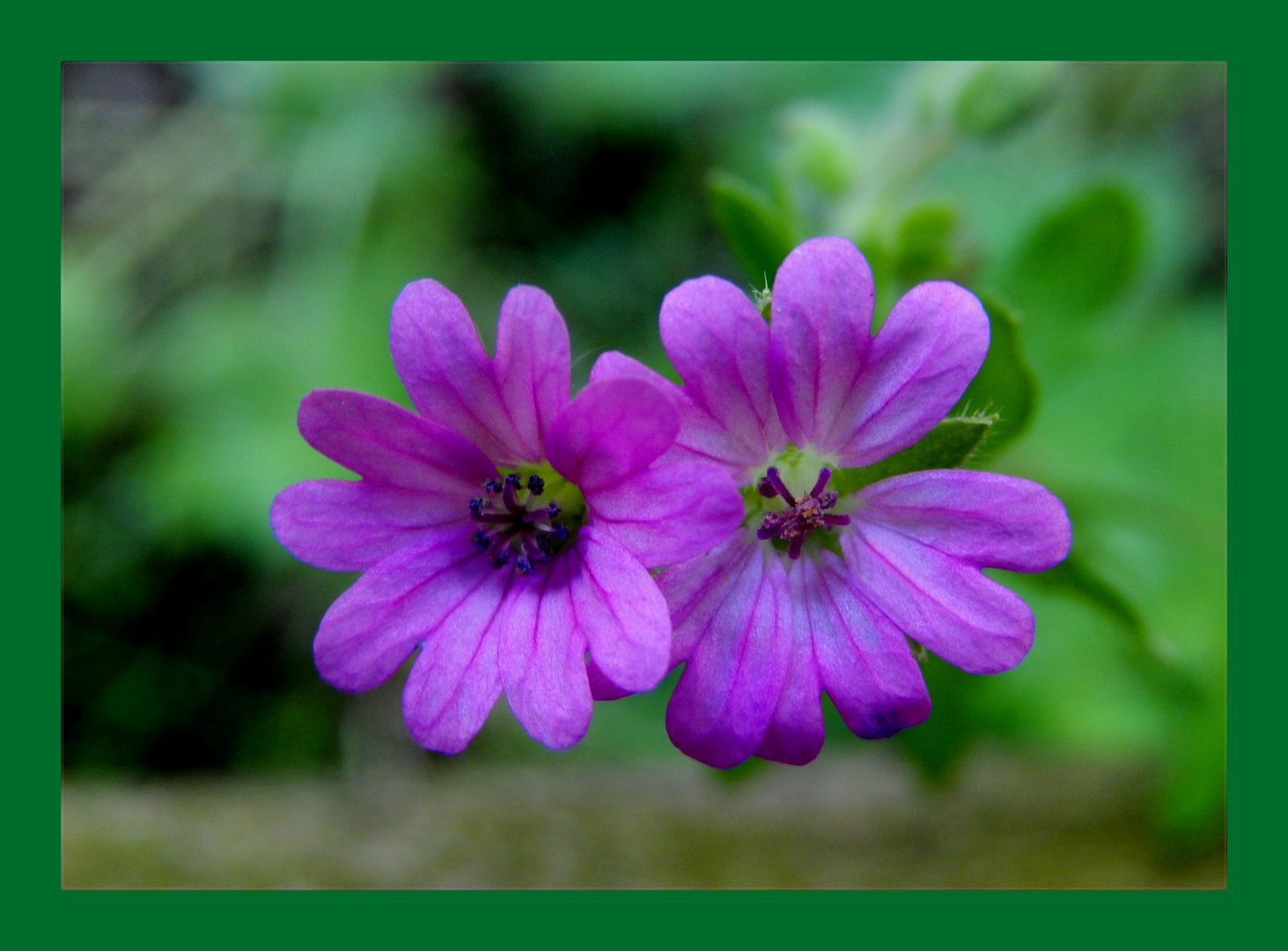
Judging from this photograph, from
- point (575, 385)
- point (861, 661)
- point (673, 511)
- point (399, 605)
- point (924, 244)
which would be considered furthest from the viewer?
point (575, 385)

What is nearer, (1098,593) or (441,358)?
(441,358)

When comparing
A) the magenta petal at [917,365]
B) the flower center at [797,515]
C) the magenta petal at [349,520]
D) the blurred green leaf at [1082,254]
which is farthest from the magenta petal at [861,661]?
the blurred green leaf at [1082,254]

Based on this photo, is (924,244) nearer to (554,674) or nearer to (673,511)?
(673,511)

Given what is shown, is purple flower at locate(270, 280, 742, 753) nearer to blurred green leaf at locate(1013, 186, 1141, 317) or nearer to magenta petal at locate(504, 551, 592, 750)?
magenta petal at locate(504, 551, 592, 750)

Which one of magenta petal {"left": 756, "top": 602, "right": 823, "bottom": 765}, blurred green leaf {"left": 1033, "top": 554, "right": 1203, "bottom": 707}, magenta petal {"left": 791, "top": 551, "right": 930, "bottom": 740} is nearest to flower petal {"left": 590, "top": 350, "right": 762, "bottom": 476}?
magenta petal {"left": 791, "top": 551, "right": 930, "bottom": 740}

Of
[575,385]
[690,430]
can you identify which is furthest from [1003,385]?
[575,385]

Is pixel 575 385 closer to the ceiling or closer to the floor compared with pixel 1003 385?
closer to the ceiling

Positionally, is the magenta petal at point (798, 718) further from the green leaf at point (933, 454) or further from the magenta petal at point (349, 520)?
the magenta petal at point (349, 520)
